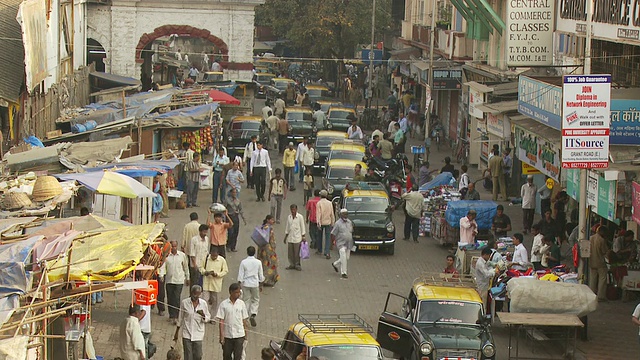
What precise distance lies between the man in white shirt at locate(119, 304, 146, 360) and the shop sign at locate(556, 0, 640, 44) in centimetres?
1194

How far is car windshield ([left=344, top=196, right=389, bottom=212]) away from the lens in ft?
90.9

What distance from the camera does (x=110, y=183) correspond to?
69.8 feet

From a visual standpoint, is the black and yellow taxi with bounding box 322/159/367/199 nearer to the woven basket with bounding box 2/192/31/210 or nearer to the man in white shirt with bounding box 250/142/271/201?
the man in white shirt with bounding box 250/142/271/201

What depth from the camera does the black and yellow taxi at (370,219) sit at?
27.0 m

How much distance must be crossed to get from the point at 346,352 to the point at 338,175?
17740mm

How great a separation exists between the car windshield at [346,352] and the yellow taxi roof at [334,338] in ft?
0.23

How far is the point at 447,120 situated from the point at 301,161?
18.8 m

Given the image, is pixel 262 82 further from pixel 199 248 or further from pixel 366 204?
pixel 199 248

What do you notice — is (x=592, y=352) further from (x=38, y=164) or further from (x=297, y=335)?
(x=38, y=164)

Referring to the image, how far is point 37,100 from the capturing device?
3197cm

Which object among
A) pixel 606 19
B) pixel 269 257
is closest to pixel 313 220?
pixel 269 257

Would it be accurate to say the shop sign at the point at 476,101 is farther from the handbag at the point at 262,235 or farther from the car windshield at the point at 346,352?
the car windshield at the point at 346,352

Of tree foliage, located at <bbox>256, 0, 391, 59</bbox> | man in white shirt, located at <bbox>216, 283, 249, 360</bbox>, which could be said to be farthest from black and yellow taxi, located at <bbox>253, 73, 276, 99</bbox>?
man in white shirt, located at <bbox>216, 283, 249, 360</bbox>

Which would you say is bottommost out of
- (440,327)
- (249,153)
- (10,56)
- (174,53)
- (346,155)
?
(440,327)
